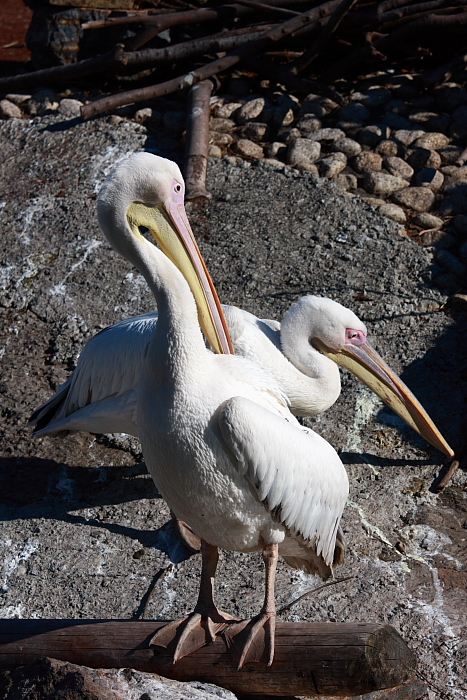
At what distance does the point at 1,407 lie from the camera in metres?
4.64

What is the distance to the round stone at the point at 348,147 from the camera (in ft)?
20.3

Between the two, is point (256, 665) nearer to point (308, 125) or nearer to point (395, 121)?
point (308, 125)

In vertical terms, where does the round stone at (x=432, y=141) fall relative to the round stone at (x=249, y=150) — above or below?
above

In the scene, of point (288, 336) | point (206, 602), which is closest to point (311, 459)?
point (206, 602)

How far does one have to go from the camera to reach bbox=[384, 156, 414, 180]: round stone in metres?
6.00

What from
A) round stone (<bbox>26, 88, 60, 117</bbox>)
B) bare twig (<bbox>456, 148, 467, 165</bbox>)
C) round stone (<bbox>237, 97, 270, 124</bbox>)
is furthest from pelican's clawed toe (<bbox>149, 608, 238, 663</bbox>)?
round stone (<bbox>26, 88, 60, 117</bbox>)

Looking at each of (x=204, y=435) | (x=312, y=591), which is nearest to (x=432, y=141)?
(x=312, y=591)

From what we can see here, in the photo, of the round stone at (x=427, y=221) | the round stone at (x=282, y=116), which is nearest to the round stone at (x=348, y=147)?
the round stone at (x=282, y=116)

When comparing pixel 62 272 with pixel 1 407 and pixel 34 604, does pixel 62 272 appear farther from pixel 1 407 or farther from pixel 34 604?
pixel 34 604

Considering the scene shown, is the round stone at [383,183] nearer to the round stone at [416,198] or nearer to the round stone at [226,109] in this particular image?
the round stone at [416,198]

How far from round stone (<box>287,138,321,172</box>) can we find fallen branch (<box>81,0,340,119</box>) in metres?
1.15

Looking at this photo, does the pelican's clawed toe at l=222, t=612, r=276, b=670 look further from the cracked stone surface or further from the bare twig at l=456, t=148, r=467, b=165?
the bare twig at l=456, t=148, r=467, b=165

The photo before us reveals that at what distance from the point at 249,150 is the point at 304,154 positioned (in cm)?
47

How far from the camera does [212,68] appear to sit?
6.70 meters
